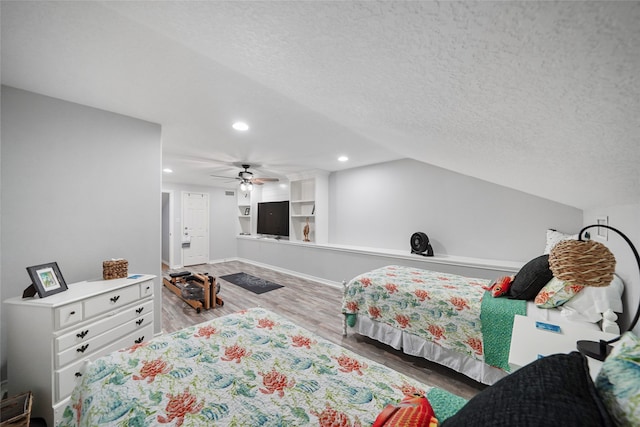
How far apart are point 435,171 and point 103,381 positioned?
432 centimetres

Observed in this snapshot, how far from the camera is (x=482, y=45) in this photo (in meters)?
0.56

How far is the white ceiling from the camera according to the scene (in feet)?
1.63

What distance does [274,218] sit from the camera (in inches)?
243

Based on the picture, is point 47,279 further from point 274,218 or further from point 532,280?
point 274,218

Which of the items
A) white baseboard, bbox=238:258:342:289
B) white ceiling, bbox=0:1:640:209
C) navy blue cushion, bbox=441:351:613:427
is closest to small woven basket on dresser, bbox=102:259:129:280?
white ceiling, bbox=0:1:640:209

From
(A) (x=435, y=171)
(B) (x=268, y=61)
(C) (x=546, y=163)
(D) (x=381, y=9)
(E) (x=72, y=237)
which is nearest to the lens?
(D) (x=381, y=9)

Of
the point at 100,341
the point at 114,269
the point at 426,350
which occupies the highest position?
the point at 114,269

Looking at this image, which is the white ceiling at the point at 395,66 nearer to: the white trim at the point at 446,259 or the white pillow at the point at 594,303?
the white pillow at the point at 594,303

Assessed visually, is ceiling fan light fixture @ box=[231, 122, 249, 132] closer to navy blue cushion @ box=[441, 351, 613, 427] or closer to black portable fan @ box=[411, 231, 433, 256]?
navy blue cushion @ box=[441, 351, 613, 427]

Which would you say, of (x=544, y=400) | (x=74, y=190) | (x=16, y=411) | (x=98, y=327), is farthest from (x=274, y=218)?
(x=544, y=400)

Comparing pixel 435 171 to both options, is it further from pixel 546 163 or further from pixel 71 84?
pixel 71 84

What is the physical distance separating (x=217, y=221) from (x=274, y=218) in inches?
86.9

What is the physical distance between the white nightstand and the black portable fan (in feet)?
7.64

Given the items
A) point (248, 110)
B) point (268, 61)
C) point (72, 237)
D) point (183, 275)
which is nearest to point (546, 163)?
point (268, 61)
